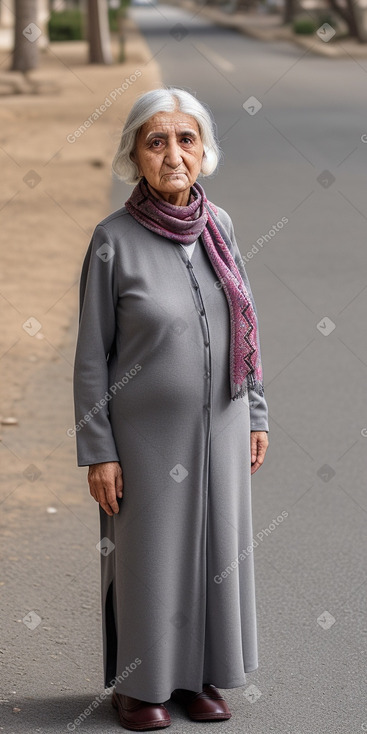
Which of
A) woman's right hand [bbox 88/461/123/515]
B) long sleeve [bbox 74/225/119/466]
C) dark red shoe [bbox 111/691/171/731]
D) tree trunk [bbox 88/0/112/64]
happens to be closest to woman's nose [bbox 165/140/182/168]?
long sleeve [bbox 74/225/119/466]

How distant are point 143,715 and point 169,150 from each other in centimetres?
167

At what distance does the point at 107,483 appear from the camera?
3.58 m

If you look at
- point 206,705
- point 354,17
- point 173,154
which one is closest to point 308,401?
point 206,705

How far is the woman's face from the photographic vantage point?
11.3 feet

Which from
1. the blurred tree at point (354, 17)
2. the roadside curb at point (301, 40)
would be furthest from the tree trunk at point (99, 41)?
the blurred tree at point (354, 17)

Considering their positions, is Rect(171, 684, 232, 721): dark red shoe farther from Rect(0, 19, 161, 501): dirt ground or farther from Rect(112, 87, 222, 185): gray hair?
Rect(0, 19, 161, 501): dirt ground

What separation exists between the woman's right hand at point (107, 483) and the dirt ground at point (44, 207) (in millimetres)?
1002

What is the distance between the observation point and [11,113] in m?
21.8

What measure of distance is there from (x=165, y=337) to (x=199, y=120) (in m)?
0.62

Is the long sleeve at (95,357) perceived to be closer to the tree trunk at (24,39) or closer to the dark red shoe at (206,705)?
the dark red shoe at (206,705)

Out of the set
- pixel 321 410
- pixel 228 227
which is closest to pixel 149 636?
pixel 228 227

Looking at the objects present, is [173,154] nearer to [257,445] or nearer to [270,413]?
[257,445]

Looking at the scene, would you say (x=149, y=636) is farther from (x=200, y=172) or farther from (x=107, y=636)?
(x=200, y=172)

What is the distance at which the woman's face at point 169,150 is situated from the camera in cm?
344
